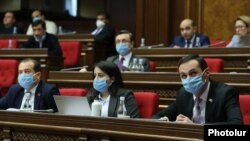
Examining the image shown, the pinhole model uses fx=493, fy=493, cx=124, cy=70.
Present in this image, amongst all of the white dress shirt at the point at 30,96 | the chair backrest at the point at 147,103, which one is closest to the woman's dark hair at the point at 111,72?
the chair backrest at the point at 147,103

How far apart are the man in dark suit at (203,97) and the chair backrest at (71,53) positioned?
3.14 metres

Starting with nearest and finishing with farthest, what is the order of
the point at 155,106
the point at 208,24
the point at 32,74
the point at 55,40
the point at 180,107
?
the point at 180,107
the point at 155,106
the point at 32,74
the point at 55,40
the point at 208,24

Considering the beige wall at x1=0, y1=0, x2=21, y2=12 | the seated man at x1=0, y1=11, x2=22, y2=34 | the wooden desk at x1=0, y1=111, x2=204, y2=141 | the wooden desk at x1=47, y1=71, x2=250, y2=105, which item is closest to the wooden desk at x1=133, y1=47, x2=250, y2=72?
the wooden desk at x1=47, y1=71, x2=250, y2=105

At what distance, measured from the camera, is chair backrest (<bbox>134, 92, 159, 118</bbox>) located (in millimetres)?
2906

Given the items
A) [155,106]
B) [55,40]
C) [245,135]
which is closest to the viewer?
[245,135]

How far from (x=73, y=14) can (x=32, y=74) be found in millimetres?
4251

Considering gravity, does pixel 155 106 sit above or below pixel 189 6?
below

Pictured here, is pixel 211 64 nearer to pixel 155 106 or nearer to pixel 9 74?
pixel 155 106

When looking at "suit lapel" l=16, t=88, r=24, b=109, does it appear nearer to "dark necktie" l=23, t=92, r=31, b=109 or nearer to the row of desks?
"dark necktie" l=23, t=92, r=31, b=109

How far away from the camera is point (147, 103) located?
2.94 m

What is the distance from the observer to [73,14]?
743 cm

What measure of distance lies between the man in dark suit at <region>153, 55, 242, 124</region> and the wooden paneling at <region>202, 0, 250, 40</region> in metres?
3.50

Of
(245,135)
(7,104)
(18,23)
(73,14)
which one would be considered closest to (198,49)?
(7,104)

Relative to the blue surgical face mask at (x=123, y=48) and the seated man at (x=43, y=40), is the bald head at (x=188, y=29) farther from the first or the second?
the seated man at (x=43, y=40)
